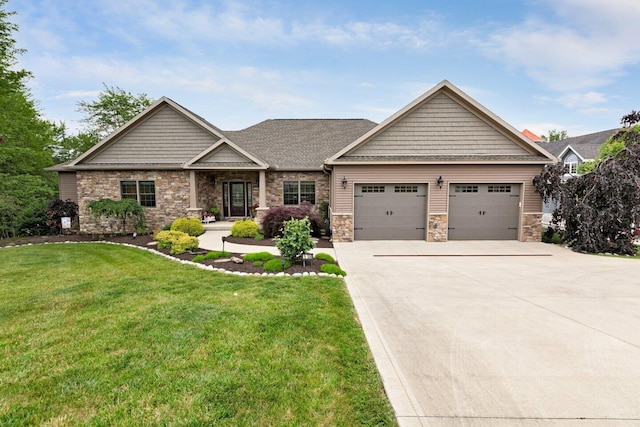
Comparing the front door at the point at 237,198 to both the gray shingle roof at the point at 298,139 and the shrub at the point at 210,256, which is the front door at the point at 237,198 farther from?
the shrub at the point at 210,256

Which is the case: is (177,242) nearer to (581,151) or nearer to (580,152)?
(580,152)

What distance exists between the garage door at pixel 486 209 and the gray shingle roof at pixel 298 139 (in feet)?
20.7

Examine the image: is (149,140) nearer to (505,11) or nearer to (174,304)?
(174,304)

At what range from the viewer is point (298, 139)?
17.7 metres

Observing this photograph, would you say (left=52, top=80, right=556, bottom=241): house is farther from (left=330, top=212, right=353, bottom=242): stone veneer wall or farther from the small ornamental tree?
the small ornamental tree

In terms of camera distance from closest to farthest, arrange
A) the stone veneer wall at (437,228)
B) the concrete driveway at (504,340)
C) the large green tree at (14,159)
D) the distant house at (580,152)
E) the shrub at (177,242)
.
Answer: the concrete driveway at (504,340) < the shrub at (177,242) < the stone veneer wall at (437,228) < the large green tree at (14,159) < the distant house at (580,152)

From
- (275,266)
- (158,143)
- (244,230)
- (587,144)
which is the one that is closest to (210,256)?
(275,266)

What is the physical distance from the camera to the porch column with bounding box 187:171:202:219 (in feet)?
45.4

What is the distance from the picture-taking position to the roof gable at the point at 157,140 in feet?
46.3

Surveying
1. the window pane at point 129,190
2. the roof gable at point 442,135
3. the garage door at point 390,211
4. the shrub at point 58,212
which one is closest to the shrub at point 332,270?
the garage door at point 390,211

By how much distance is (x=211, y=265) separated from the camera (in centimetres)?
812

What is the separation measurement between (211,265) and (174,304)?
9.30ft

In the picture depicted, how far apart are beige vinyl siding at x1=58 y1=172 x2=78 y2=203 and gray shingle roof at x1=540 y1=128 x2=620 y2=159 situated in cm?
3865

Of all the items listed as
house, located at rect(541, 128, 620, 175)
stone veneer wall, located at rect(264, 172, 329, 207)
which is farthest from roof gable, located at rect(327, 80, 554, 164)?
house, located at rect(541, 128, 620, 175)
